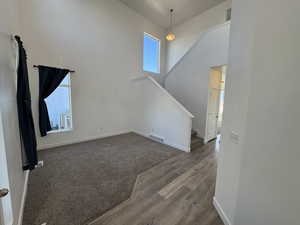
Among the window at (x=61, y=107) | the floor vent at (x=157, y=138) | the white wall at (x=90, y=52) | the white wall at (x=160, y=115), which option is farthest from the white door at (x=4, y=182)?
the floor vent at (x=157, y=138)

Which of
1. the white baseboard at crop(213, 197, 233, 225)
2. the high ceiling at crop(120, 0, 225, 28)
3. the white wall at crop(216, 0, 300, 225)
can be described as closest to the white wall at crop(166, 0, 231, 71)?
the high ceiling at crop(120, 0, 225, 28)

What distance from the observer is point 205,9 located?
536 centimetres

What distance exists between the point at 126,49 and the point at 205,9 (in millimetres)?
3705

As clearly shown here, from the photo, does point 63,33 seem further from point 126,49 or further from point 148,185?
point 148,185

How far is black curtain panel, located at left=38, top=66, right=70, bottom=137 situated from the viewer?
3483 mm

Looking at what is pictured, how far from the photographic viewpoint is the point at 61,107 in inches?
161

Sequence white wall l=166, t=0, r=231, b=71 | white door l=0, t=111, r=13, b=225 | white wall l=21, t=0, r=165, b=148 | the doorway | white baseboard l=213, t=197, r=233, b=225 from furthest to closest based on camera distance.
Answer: white wall l=166, t=0, r=231, b=71
the doorway
white wall l=21, t=0, r=165, b=148
white baseboard l=213, t=197, r=233, b=225
white door l=0, t=111, r=13, b=225

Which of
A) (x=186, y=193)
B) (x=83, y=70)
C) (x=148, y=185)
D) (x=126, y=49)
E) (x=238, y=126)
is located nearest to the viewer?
(x=238, y=126)

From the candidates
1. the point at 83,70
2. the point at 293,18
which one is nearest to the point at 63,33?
the point at 83,70

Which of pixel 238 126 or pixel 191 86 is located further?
pixel 191 86

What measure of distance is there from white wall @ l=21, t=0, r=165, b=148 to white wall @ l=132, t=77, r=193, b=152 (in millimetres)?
560

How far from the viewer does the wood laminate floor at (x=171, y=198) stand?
65.2 inches

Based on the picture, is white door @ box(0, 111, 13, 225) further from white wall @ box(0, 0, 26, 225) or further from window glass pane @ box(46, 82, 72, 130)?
window glass pane @ box(46, 82, 72, 130)

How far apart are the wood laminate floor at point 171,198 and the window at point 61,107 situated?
10.2ft
